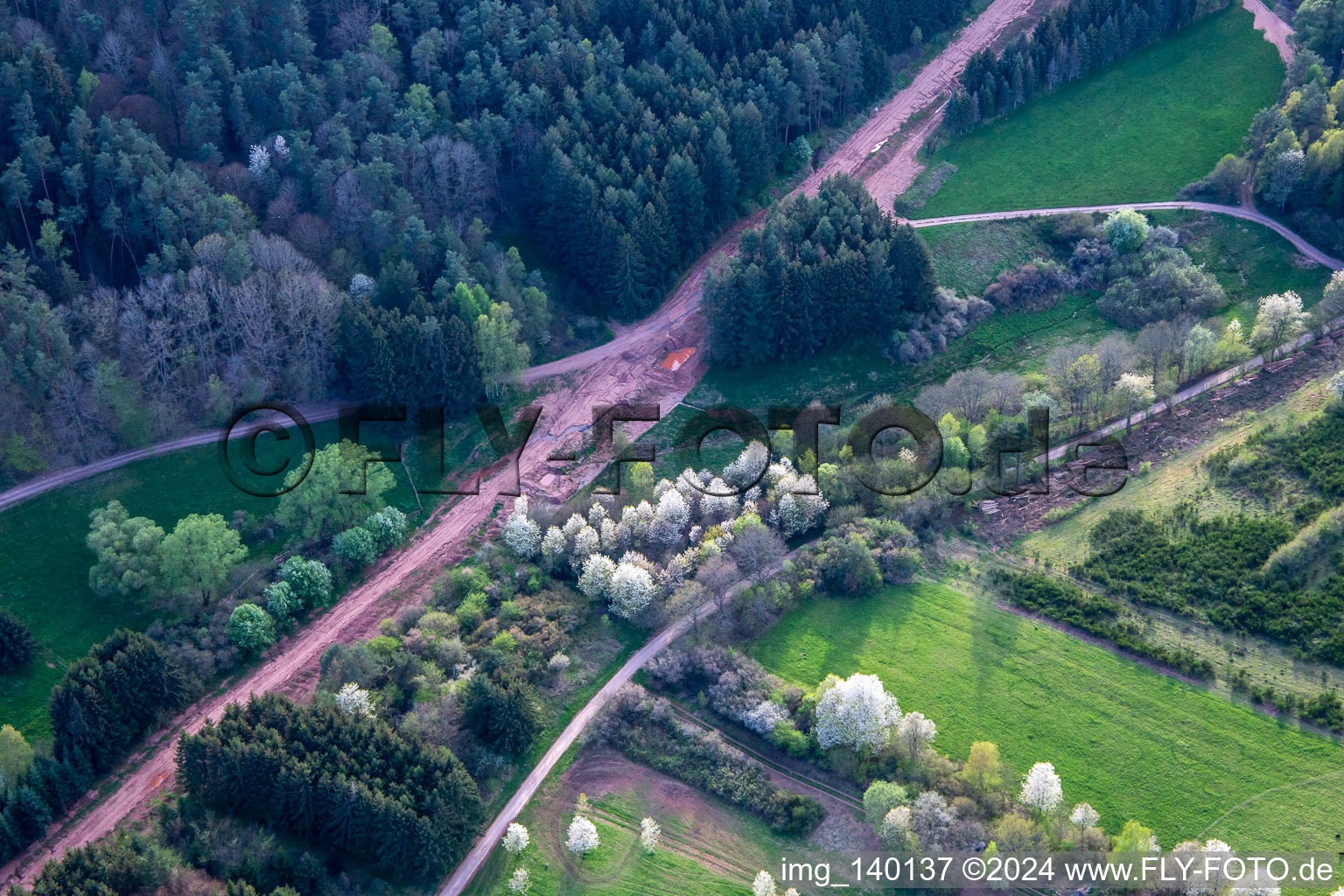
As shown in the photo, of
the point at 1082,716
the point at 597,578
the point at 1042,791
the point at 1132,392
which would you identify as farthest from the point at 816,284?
the point at 1042,791

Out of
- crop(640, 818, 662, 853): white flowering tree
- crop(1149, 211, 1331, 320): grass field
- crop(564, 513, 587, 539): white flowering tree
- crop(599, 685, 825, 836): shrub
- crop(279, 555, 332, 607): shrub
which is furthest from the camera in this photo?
crop(1149, 211, 1331, 320): grass field

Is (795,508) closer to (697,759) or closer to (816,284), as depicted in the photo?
(697,759)

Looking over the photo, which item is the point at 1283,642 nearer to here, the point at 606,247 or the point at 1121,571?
the point at 1121,571

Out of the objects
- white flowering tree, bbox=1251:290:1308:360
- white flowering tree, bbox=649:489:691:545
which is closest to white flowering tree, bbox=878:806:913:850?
white flowering tree, bbox=649:489:691:545

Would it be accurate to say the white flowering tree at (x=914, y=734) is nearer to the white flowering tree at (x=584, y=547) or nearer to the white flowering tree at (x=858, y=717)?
the white flowering tree at (x=858, y=717)

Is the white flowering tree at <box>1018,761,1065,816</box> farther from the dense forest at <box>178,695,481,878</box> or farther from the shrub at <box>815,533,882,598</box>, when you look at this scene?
the dense forest at <box>178,695,481,878</box>

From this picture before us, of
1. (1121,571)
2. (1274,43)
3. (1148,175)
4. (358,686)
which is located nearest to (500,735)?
(358,686)

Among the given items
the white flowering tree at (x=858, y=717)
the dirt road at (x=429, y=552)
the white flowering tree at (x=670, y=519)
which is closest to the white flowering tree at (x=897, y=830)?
the white flowering tree at (x=858, y=717)
